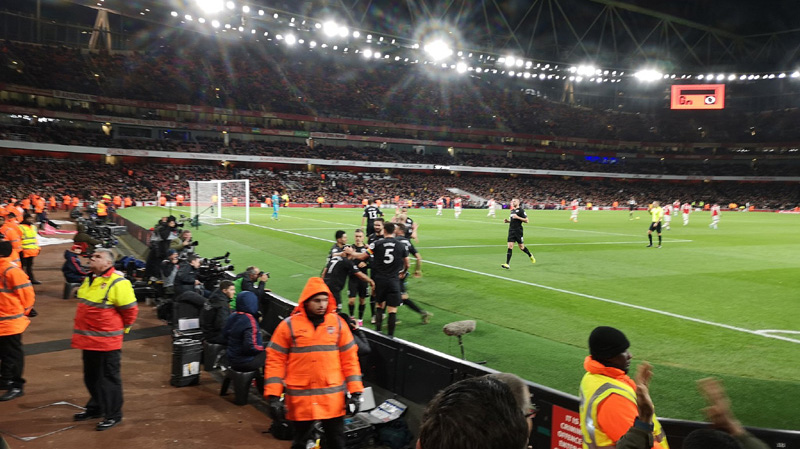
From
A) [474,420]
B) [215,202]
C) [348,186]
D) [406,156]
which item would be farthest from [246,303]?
[406,156]

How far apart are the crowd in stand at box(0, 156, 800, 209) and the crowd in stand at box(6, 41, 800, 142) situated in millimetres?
9997

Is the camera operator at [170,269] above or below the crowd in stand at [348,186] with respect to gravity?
below

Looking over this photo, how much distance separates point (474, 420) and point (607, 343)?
2055 millimetres

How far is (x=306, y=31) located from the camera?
5362cm

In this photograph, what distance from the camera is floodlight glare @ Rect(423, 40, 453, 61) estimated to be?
5612cm

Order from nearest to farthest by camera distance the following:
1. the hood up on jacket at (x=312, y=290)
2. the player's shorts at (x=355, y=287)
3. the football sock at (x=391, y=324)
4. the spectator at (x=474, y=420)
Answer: the spectator at (x=474, y=420), the hood up on jacket at (x=312, y=290), the football sock at (x=391, y=324), the player's shorts at (x=355, y=287)

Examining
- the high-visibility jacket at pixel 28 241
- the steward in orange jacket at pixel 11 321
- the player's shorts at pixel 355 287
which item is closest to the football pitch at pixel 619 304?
the player's shorts at pixel 355 287

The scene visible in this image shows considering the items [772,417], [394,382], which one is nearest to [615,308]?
[772,417]

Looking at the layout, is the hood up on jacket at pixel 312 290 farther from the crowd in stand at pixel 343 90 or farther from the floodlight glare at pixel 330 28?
the crowd in stand at pixel 343 90

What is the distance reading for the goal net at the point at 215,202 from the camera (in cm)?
3300

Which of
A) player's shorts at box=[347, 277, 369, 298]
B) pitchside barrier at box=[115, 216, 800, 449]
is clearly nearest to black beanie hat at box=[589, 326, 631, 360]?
pitchside barrier at box=[115, 216, 800, 449]

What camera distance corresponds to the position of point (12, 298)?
7047 millimetres

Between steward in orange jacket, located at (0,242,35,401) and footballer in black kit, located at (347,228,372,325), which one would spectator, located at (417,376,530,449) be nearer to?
steward in orange jacket, located at (0,242,35,401)

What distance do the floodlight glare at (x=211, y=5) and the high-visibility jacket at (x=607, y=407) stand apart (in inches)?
1875
